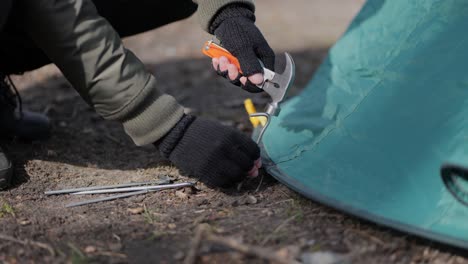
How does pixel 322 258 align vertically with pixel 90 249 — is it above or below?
above

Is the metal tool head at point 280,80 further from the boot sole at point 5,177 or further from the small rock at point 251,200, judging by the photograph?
the boot sole at point 5,177

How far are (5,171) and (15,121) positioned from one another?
1.15 feet

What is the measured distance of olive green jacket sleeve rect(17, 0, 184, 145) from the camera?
1.38 metres

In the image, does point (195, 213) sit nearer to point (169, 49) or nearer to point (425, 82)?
point (425, 82)

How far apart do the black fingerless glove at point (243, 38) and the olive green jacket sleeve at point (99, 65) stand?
19 centimetres

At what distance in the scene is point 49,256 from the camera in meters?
1.21

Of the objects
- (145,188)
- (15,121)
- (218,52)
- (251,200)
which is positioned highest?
(218,52)

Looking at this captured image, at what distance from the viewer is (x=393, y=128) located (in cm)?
145

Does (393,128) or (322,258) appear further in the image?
(393,128)

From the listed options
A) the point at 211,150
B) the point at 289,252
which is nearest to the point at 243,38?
the point at 211,150

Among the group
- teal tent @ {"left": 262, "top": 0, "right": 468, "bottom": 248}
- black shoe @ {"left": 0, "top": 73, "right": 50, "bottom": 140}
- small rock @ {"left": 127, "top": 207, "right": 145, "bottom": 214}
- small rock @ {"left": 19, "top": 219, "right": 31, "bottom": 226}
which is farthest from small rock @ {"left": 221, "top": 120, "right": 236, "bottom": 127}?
small rock @ {"left": 19, "top": 219, "right": 31, "bottom": 226}

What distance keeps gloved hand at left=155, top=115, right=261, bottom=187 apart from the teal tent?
0.38ft

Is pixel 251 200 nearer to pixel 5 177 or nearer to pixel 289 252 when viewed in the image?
pixel 289 252

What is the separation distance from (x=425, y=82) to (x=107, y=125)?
107cm
